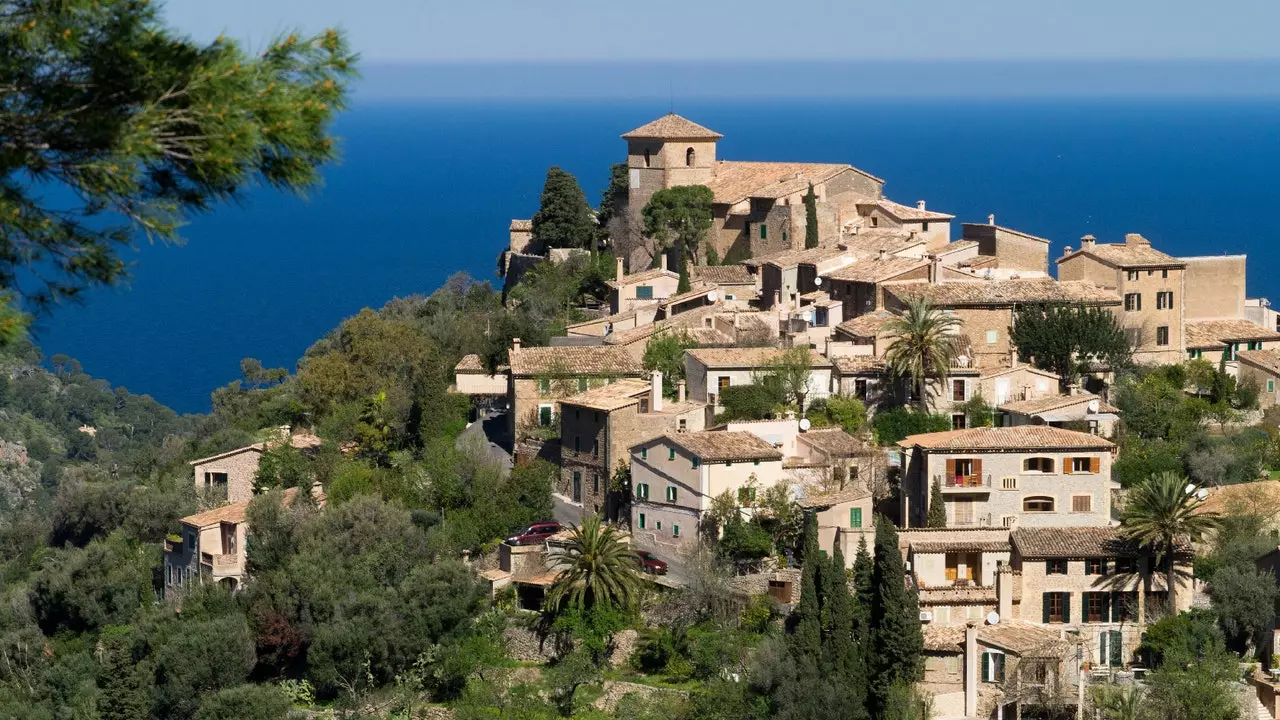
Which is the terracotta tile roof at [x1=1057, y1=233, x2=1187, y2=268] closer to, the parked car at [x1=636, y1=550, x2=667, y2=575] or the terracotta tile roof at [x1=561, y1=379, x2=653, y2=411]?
the terracotta tile roof at [x1=561, y1=379, x2=653, y2=411]

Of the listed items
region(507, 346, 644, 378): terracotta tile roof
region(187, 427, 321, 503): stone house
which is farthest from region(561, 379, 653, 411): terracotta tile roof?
region(187, 427, 321, 503): stone house

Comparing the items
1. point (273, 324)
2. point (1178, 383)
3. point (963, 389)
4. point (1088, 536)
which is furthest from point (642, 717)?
point (273, 324)

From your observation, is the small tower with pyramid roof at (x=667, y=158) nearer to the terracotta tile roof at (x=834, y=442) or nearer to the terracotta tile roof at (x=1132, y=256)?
the terracotta tile roof at (x=1132, y=256)

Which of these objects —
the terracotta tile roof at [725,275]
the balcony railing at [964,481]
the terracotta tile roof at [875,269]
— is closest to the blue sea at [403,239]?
the terracotta tile roof at [725,275]

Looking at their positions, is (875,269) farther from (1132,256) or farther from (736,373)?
(736,373)

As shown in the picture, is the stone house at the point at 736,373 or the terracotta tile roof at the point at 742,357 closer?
the stone house at the point at 736,373

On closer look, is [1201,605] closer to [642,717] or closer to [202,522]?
[642,717]
